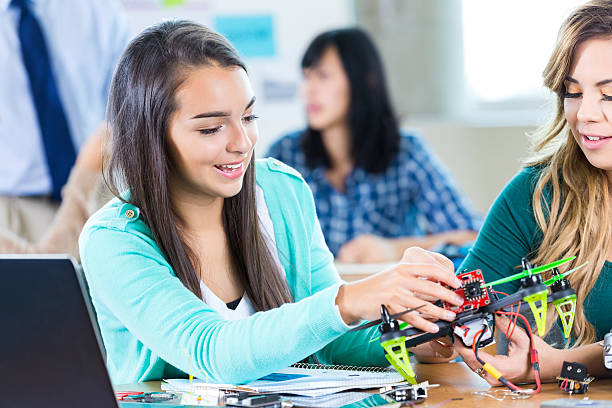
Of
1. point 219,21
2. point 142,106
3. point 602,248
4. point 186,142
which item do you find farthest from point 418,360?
point 219,21

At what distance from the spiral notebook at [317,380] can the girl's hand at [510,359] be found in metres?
0.12

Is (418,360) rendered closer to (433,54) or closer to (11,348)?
(11,348)

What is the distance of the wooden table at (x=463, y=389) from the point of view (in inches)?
51.3

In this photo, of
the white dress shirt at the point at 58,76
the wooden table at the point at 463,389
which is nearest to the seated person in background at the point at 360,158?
the white dress shirt at the point at 58,76

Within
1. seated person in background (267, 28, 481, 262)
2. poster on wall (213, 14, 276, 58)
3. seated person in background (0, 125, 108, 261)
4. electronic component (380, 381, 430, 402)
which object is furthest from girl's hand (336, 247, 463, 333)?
poster on wall (213, 14, 276, 58)

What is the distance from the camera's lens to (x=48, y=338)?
1.09m

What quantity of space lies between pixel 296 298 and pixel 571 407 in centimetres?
76

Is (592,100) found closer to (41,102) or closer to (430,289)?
(430,289)

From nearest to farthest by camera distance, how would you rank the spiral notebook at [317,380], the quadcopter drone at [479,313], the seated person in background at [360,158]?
1. the quadcopter drone at [479,313]
2. the spiral notebook at [317,380]
3. the seated person in background at [360,158]

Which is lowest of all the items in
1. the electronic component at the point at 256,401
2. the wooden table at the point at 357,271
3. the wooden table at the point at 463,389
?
the wooden table at the point at 357,271

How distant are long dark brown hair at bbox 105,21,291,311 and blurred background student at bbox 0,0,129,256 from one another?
143cm

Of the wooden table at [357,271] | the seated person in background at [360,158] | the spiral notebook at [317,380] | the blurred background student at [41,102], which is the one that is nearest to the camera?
the spiral notebook at [317,380]

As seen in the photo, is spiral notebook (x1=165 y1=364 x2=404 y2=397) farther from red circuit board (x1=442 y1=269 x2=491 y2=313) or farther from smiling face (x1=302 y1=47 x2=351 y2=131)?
smiling face (x1=302 y1=47 x2=351 y2=131)

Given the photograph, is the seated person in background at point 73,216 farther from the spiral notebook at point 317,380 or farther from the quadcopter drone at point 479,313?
the quadcopter drone at point 479,313
